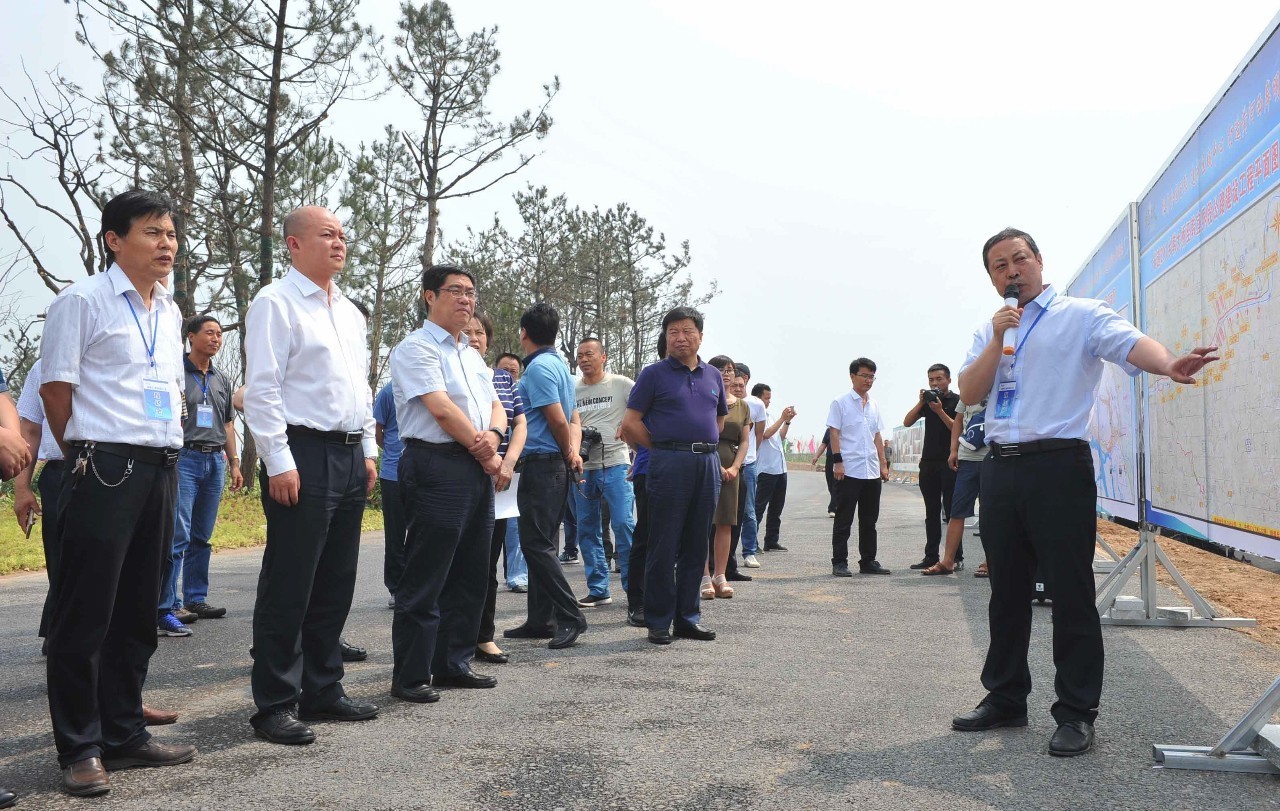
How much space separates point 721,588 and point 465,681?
350cm

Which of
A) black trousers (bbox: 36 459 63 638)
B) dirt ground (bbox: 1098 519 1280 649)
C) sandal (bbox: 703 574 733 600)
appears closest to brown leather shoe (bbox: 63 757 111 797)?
black trousers (bbox: 36 459 63 638)

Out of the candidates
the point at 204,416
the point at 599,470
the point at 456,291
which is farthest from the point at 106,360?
the point at 599,470

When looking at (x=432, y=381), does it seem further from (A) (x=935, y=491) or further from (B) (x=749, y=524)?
(A) (x=935, y=491)

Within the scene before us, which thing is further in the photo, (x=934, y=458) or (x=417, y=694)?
(x=934, y=458)

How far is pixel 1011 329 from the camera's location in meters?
3.92

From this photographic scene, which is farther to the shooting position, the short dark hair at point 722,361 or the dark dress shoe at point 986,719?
the short dark hair at point 722,361

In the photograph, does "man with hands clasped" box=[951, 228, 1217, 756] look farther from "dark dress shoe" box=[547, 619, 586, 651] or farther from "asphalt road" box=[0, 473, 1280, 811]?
"dark dress shoe" box=[547, 619, 586, 651]

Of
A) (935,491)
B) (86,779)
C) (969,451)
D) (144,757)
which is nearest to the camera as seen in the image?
(86,779)

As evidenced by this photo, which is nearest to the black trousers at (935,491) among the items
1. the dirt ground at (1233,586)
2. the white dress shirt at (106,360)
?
the dirt ground at (1233,586)

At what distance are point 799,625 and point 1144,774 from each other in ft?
10.5

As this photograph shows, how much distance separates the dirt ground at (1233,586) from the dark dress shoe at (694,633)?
3.19m

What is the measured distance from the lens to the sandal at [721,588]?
783 cm

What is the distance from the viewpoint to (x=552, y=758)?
11.6 feet

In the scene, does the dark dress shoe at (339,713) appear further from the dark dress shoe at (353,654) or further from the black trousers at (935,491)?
the black trousers at (935,491)
